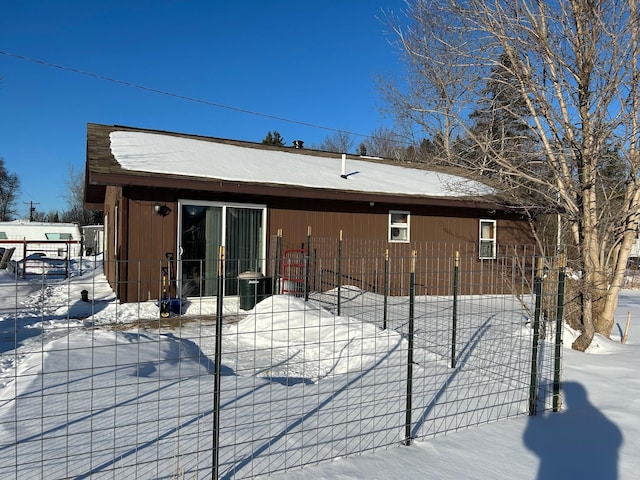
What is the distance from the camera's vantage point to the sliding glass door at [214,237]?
31.5 feet

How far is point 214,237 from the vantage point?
981cm

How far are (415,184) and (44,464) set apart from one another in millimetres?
11692

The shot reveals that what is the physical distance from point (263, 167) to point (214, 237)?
257 centimetres

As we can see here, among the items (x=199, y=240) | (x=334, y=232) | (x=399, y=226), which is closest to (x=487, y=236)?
(x=399, y=226)

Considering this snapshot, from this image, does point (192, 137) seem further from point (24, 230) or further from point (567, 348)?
point (24, 230)

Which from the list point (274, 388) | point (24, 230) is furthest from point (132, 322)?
point (24, 230)

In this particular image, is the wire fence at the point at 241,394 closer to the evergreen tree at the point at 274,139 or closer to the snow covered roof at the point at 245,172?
the snow covered roof at the point at 245,172

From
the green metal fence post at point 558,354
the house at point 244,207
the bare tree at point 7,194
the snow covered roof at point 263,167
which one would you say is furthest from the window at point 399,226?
the bare tree at point 7,194

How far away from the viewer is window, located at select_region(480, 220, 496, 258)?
44.6 ft

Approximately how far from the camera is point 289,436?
140 inches

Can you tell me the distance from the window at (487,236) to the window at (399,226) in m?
2.58

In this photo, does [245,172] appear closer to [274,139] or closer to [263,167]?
[263,167]

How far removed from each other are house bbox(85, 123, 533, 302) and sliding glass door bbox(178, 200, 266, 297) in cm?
2

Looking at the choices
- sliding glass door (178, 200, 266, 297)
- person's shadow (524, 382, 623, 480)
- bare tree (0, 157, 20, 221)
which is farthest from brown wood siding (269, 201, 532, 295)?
bare tree (0, 157, 20, 221)
